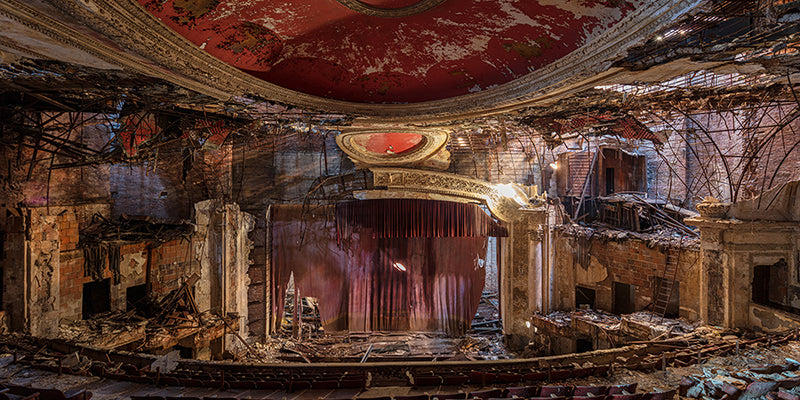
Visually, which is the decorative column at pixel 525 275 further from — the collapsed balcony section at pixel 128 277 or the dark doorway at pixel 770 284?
the collapsed balcony section at pixel 128 277

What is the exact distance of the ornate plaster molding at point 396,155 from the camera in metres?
7.54

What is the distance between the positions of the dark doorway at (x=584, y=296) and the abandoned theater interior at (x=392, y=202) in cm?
43

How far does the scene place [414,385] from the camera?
509cm

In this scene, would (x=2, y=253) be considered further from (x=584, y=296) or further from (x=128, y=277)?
(x=584, y=296)

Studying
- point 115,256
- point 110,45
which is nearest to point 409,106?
point 110,45

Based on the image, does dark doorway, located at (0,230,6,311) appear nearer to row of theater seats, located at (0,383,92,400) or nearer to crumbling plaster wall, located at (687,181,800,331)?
row of theater seats, located at (0,383,92,400)

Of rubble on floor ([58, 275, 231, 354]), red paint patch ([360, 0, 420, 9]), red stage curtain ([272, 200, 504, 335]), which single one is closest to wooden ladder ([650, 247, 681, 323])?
red stage curtain ([272, 200, 504, 335])

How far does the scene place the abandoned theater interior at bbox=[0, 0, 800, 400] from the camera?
10.3 ft

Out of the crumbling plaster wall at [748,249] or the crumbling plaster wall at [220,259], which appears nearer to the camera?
the crumbling plaster wall at [748,249]

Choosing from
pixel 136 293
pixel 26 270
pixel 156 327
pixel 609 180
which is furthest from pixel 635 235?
pixel 26 270

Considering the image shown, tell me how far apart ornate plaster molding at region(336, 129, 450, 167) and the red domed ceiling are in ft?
8.30

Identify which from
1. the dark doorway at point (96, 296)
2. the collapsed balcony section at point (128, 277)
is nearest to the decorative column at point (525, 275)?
the collapsed balcony section at point (128, 277)

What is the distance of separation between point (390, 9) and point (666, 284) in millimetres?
10622

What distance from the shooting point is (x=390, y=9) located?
3.04 metres
